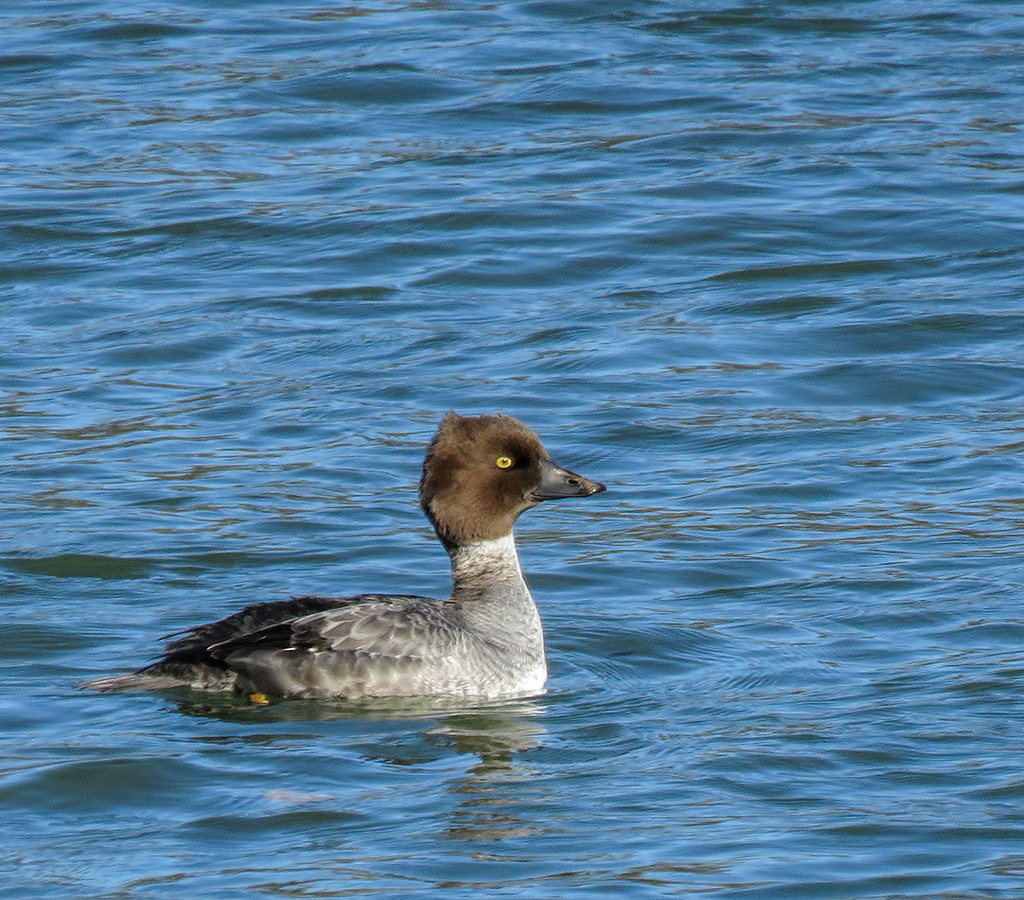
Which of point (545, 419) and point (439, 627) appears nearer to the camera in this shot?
point (439, 627)

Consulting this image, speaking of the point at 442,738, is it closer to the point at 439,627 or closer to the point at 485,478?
the point at 439,627

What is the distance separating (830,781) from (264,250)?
31.1ft

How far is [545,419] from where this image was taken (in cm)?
1296

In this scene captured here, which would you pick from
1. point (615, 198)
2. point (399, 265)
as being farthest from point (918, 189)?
point (399, 265)

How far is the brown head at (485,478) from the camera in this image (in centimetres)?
942

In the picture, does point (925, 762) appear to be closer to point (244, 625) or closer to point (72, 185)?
point (244, 625)

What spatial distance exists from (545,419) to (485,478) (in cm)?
349

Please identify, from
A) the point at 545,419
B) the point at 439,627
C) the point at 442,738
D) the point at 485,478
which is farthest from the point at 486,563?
the point at 545,419

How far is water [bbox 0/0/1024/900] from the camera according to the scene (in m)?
7.71

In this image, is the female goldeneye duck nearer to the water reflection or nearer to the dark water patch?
the water reflection

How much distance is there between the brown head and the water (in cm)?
74

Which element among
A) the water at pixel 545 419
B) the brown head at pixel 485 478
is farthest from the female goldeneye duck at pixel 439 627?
the water at pixel 545 419

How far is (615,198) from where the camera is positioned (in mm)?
17703

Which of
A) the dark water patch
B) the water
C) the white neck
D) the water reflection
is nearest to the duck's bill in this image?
the white neck
